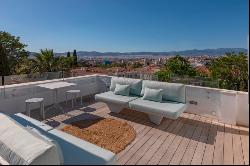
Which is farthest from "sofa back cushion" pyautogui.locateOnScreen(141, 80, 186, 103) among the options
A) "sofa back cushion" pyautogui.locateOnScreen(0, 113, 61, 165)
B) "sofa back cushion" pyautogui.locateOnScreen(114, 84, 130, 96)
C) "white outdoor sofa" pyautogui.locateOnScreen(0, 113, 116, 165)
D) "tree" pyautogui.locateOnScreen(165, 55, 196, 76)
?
"tree" pyautogui.locateOnScreen(165, 55, 196, 76)

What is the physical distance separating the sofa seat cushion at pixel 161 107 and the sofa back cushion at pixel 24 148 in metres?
2.48

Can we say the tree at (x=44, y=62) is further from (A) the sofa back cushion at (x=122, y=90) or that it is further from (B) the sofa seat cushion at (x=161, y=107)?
(B) the sofa seat cushion at (x=161, y=107)

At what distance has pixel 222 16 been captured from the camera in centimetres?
301

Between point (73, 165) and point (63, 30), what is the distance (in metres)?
15.8

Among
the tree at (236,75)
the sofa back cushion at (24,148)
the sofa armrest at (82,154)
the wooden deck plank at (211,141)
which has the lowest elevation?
the wooden deck plank at (211,141)

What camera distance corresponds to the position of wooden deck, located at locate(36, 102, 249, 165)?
2338 mm

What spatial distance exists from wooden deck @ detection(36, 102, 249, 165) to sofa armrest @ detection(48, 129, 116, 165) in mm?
480

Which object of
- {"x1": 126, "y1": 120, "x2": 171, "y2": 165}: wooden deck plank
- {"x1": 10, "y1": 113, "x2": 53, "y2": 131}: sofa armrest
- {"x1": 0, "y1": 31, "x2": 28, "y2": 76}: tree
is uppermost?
{"x1": 0, "y1": 31, "x2": 28, "y2": 76}: tree

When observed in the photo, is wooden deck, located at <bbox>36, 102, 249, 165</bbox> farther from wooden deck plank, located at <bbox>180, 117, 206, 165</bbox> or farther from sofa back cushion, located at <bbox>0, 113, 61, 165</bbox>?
sofa back cushion, located at <bbox>0, 113, 61, 165</bbox>

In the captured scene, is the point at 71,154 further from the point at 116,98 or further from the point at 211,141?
the point at 116,98

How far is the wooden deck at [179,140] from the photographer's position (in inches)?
92.0

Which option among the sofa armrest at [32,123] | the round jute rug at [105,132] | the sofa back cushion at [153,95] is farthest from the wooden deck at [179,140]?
the sofa armrest at [32,123]

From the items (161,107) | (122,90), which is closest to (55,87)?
(122,90)

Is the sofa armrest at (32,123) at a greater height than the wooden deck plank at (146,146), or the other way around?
the sofa armrest at (32,123)
